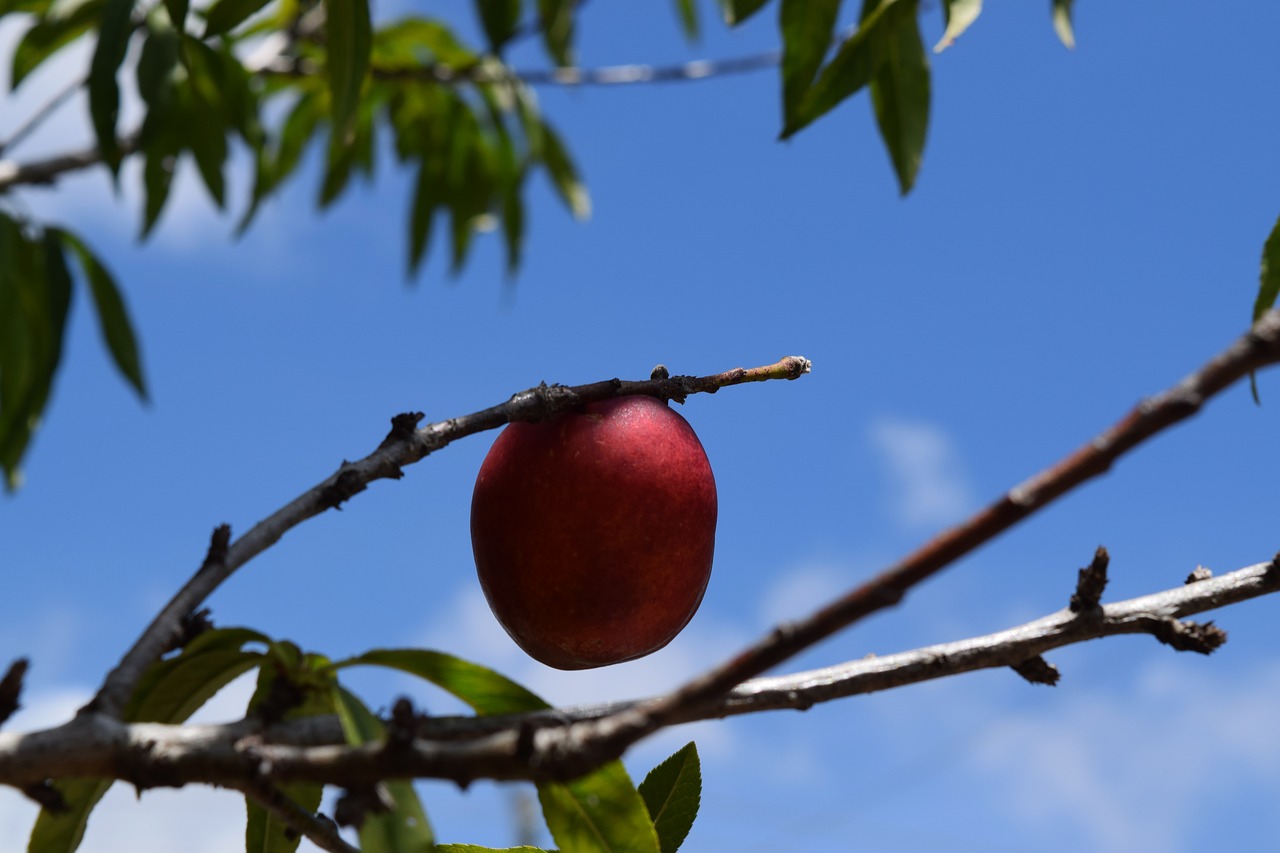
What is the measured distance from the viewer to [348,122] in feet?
5.84

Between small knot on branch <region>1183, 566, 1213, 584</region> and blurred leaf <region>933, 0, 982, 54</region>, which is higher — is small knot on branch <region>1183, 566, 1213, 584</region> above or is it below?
below

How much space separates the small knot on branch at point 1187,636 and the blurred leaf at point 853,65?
972 mm

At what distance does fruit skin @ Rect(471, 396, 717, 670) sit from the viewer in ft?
4.35

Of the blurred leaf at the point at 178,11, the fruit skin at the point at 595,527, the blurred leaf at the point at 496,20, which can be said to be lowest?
the fruit skin at the point at 595,527

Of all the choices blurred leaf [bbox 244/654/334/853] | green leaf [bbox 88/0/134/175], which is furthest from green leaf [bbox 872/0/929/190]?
green leaf [bbox 88/0/134/175]

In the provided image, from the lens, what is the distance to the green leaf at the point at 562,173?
522cm

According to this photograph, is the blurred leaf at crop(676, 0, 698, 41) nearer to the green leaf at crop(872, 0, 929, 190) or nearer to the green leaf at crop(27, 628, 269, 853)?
the green leaf at crop(872, 0, 929, 190)

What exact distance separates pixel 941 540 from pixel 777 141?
4.35ft

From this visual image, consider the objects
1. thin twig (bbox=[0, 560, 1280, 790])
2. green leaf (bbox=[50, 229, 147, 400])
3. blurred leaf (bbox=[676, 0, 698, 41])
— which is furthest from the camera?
blurred leaf (bbox=[676, 0, 698, 41])

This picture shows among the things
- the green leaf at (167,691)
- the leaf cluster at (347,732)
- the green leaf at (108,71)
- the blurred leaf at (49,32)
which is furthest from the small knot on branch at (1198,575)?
the blurred leaf at (49,32)

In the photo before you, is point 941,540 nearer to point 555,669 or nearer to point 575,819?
point 575,819

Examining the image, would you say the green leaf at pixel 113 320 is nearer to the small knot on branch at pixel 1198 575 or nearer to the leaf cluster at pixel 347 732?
the leaf cluster at pixel 347 732

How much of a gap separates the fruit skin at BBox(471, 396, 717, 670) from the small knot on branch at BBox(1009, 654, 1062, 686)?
41cm

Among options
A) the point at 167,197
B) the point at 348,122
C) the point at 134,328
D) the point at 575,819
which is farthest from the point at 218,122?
the point at 575,819
